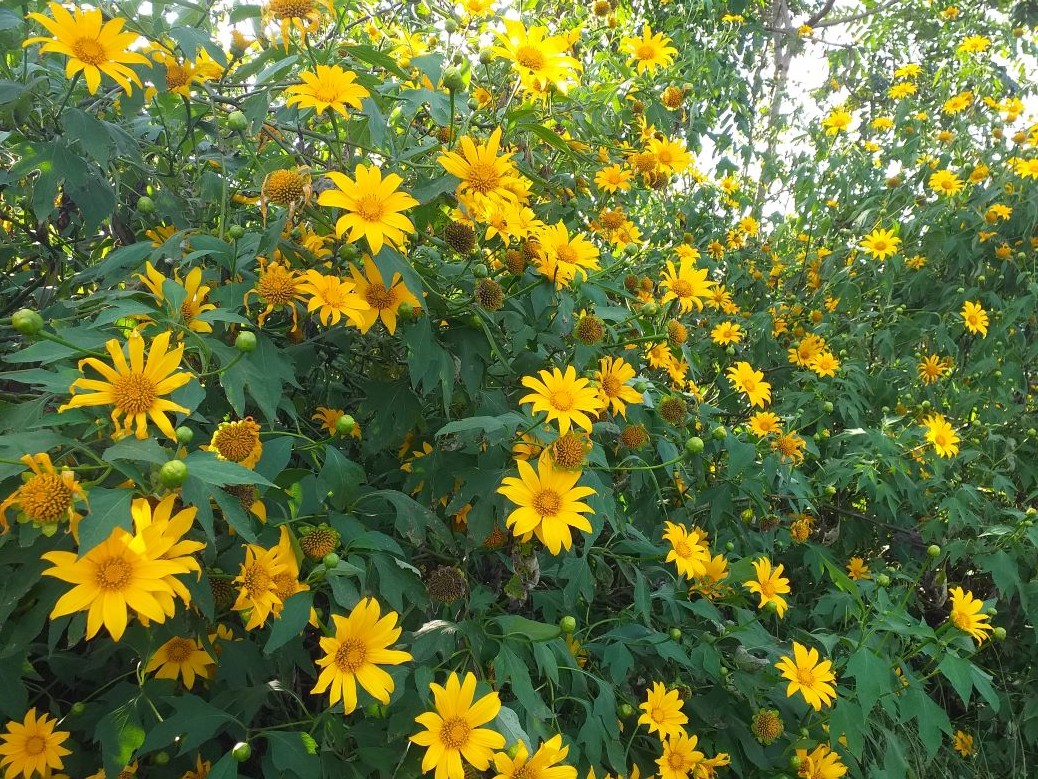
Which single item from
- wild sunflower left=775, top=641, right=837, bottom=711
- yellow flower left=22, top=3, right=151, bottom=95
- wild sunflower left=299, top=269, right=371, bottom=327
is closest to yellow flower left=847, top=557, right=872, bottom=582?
wild sunflower left=775, top=641, right=837, bottom=711

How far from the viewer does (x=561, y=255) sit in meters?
1.40

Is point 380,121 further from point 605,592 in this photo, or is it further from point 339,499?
point 605,592

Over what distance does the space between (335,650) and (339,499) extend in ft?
0.74

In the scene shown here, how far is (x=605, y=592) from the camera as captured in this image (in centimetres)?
173

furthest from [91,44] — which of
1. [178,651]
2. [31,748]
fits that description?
[31,748]

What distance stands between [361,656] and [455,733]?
0.19m

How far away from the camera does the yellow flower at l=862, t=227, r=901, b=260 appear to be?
327 cm

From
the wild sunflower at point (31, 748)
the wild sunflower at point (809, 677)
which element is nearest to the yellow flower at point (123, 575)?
the wild sunflower at point (31, 748)

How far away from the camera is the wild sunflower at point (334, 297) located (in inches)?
43.8

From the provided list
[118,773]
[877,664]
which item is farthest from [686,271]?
[118,773]

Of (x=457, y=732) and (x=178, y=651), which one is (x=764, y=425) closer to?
(x=457, y=732)

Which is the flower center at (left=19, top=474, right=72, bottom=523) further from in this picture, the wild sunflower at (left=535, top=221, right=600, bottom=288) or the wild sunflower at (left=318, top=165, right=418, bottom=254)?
the wild sunflower at (left=535, top=221, right=600, bottom=288)

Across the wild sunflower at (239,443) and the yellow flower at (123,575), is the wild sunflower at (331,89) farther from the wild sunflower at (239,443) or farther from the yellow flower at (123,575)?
the yellow flower at (123,575)

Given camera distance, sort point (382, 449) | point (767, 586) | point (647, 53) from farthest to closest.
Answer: point (647, 53)
point (767, 586)
point (382, 449)
